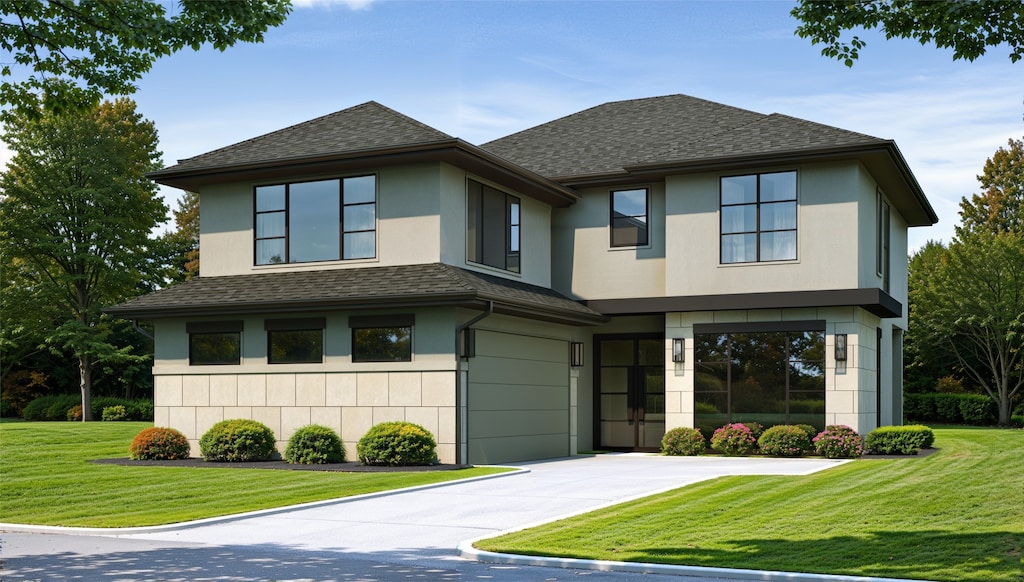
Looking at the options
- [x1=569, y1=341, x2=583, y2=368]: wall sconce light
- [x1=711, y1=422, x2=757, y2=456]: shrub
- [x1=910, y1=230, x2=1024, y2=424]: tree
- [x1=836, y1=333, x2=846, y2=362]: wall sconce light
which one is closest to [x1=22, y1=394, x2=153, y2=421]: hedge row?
[x1=569, y1=341, x2=583, y2=368]: wall sconce light

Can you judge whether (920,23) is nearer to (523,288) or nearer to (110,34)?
(110,34)

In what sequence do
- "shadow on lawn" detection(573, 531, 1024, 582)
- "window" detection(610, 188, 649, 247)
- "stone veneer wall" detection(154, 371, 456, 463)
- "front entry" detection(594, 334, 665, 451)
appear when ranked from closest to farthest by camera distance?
1. "shadow on lawn" detection(573, 531, 1024, 582)
2. "stone veneer wall" detection(154, 371, 456, 463)
3. "window" detection(610, 188, 649, 247)
4. "front entry" detection(594, 334, 665, 451)

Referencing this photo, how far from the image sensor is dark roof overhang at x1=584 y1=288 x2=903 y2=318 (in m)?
25.4

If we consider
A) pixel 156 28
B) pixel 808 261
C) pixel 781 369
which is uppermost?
pixel 156 28

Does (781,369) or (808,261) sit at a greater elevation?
(808,261)

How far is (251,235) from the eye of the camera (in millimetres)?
26375

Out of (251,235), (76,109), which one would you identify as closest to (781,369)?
(251,235)

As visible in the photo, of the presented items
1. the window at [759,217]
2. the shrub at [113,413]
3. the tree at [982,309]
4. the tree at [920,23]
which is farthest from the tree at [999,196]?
→ the tree at [920,23]

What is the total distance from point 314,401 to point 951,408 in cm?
3247

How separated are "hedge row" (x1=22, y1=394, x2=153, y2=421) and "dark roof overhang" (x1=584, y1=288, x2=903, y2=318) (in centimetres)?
2387

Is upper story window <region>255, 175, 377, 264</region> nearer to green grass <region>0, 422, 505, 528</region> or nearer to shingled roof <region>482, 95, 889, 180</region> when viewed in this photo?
green grass <region>0, 422, 505, 528</region>

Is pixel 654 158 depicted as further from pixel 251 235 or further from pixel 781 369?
pixel 251 235

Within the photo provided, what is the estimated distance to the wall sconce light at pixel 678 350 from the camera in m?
27.2

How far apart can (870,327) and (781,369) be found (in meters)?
3.32
